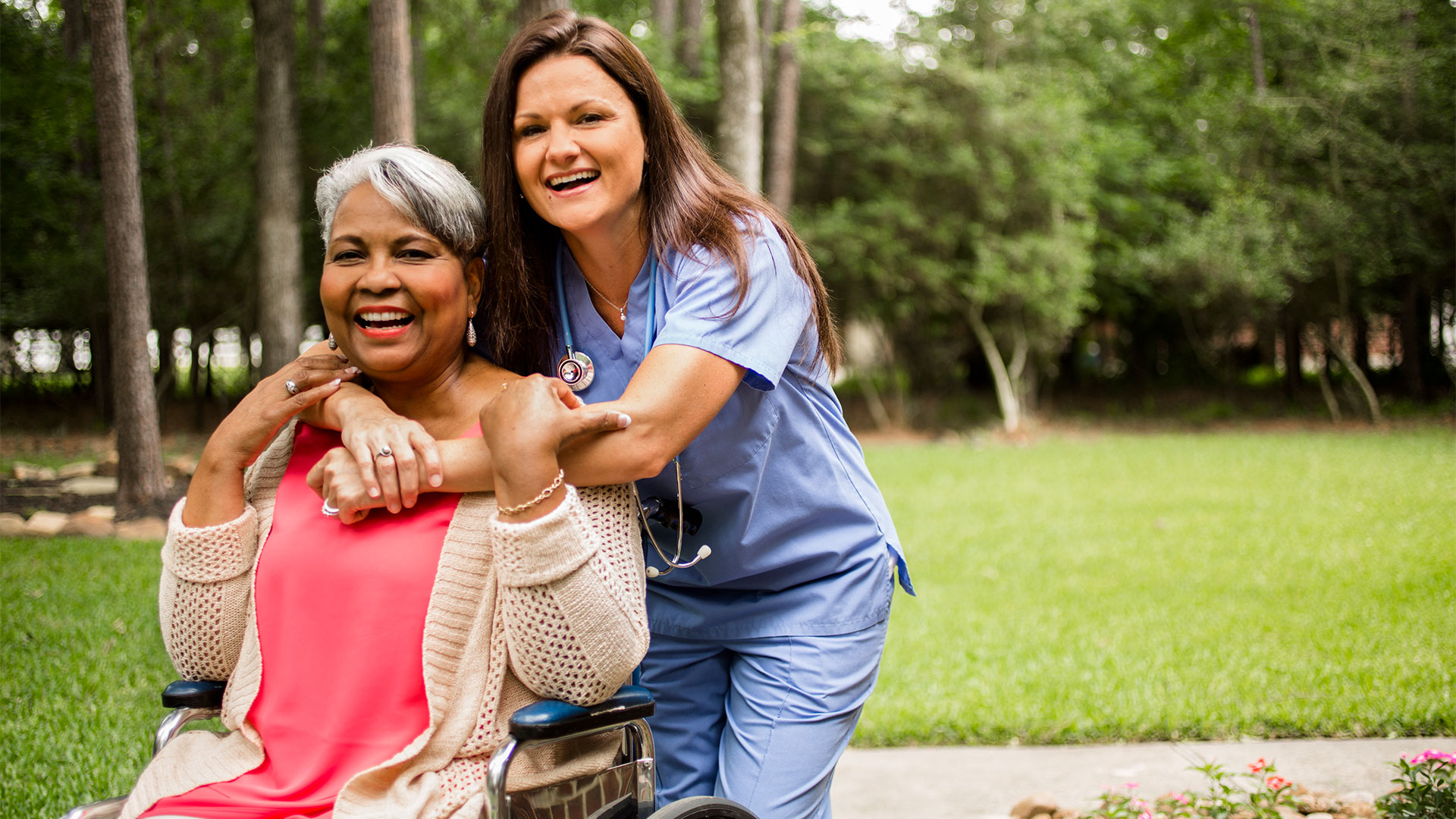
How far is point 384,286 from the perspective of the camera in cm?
193

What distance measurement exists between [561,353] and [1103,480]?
10650mm

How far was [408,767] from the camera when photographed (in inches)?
70.2

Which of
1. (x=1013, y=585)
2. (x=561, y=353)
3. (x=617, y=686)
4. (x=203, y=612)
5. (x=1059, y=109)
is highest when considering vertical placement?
(x=1059, y=109)

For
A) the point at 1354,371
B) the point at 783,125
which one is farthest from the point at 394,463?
the point at 1354,371

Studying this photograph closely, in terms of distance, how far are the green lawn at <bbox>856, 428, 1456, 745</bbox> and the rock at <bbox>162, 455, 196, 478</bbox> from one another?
6.63m

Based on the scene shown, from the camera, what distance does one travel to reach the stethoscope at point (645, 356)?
2.00m

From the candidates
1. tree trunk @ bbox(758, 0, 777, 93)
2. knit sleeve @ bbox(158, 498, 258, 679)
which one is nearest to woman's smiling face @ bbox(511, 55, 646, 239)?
knit sleeve @ bbox(158, 498, 258, 679)

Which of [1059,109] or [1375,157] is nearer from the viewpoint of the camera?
[1375,157]

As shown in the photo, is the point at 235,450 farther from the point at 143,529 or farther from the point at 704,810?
the point at 143,529

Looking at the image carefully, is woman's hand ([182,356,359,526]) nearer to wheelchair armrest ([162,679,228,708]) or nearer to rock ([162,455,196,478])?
wheelchair armrest ([162,679,228,708])

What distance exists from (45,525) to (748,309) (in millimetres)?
7044

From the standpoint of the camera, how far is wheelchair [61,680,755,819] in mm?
1698

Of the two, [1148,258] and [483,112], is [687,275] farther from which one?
[1148,258]

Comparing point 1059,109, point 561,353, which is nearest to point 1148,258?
point 1059,109
